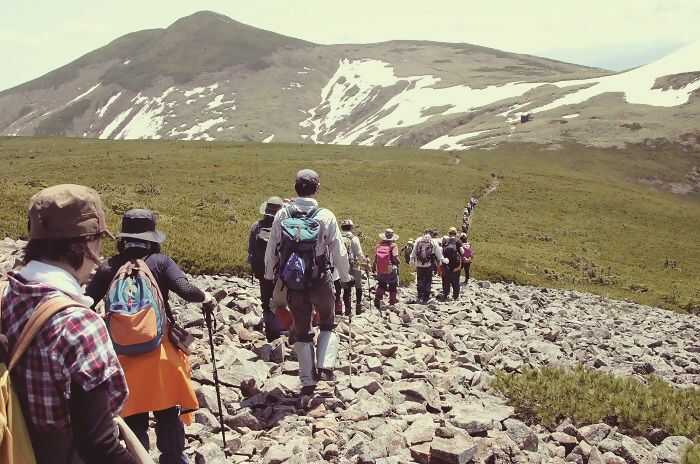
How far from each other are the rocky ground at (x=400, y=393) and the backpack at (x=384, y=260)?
5.23 feet

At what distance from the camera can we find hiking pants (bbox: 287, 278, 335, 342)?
28.3 feet

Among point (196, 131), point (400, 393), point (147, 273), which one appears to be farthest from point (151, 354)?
point (196, 131)

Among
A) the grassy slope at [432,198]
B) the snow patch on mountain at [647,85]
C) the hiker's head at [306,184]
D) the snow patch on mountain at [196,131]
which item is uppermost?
the snow patch on mountain at [647,85]

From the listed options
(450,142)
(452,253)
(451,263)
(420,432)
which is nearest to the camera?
(420,432)

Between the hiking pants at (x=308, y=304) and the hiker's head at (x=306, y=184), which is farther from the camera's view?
the hiking pants at (x=308, y=304)

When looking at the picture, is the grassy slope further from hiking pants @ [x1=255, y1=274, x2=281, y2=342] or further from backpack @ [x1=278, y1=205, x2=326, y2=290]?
backpack @ [x1=278, y1=205, x2=326, y2=290]

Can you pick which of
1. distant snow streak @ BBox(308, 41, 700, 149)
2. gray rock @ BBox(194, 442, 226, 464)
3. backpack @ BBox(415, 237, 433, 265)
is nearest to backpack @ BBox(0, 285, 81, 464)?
gray rock @ BBox(194, 442, 226, 464)

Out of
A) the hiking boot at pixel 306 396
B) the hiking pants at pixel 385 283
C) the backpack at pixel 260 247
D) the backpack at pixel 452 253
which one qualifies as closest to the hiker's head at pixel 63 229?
the hiking boot at pixel 306 396

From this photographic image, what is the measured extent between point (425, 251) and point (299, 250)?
38.6 feet

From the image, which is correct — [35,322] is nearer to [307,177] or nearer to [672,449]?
[307,177]

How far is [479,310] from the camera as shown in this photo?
18.7 m

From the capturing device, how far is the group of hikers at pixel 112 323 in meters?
3.01

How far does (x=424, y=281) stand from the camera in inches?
790

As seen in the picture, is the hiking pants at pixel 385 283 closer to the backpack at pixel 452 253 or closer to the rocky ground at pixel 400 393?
the rocky ground at pixel 400 393
